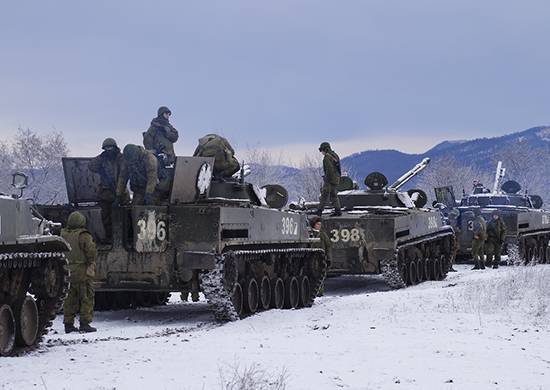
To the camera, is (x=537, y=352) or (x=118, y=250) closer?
(x=537, y=352)

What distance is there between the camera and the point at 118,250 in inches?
632

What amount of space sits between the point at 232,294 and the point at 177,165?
2225 mm

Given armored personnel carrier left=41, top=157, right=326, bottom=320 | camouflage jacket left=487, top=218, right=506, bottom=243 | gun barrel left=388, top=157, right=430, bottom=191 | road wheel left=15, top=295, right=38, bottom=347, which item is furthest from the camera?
camouflage jacket left=487, top=218, right=506, bottom=243

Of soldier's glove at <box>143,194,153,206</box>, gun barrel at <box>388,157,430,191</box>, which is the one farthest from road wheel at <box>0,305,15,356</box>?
gun barrel at <box>388,157,430,191</box>

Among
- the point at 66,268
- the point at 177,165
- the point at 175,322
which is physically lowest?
the point at 175,322

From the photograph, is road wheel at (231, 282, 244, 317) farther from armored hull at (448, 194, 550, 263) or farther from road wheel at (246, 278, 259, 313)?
armored hull at (448, 194, 550, 263)

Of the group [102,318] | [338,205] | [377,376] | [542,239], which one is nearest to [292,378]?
[377,376]

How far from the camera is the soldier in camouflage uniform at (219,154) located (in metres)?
17.7

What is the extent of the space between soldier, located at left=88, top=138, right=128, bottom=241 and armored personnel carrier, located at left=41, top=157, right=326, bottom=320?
0.44ft

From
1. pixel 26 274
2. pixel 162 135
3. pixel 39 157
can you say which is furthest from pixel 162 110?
pixel 39 157

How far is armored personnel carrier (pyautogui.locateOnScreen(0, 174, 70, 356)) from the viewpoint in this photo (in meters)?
11.5

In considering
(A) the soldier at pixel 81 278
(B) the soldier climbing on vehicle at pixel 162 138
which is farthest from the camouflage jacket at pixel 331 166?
(A) the soldier at pixel 81 278

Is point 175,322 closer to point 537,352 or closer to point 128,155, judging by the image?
→ point 128,155

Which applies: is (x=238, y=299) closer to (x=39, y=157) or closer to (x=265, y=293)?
(x=265, y=293)
